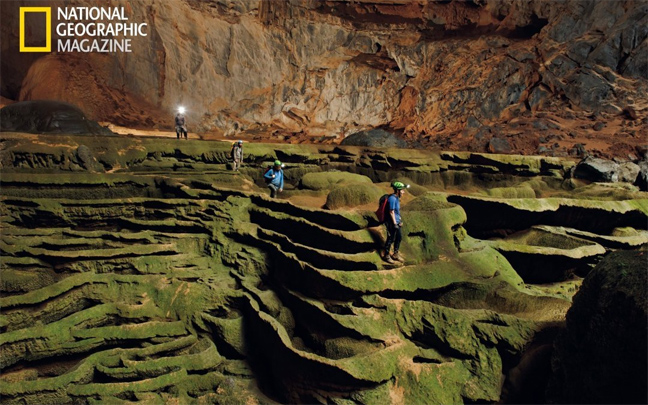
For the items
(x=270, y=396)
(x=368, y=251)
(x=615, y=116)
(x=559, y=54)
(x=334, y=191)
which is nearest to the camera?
(x=270, y=396)

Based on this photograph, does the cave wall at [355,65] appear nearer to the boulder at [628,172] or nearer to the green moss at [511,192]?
the boulder at [628,172]

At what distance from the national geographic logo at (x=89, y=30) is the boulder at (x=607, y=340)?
20.0 metres

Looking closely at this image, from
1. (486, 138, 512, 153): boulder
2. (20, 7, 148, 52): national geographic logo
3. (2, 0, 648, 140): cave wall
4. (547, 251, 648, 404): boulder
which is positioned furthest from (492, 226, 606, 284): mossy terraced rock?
(20, 7, 148, 52): national geographic logo

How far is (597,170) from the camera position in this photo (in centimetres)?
1388

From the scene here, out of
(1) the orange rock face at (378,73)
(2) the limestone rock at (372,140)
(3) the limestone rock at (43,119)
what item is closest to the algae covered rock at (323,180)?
(2) the limestone rock at (372,140)

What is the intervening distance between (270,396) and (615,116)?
882 inches

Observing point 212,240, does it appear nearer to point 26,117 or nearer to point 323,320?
point 323,320

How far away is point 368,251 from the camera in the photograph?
710 centimetres

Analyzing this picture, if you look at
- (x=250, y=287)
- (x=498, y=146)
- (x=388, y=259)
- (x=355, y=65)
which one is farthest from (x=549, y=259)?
(x=355, y=65)

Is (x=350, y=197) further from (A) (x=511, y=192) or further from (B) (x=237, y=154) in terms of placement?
(A) (x=511, y=192)

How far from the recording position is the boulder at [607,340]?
3.80 metres

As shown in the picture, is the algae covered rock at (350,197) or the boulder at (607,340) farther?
the algae covered rock at (350,197)

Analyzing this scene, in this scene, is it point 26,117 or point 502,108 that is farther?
point 502,108

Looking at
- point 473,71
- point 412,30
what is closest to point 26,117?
point 412,30
